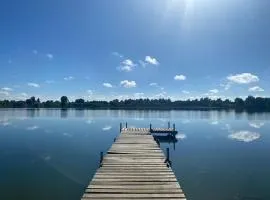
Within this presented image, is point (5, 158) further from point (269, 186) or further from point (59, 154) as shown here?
point (269, 186)

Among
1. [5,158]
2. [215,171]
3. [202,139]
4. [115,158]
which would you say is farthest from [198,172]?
[202,139]

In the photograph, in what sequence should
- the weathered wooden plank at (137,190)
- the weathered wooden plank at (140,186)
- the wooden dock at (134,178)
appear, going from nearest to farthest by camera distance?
1. the wooden dock at (134,178)
2. the weathered wooden plank at (137,190)
3. the weathered wooden plank at (140,186)

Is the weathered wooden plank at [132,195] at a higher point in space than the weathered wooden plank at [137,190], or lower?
lower

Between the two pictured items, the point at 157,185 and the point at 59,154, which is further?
the point at 59,154

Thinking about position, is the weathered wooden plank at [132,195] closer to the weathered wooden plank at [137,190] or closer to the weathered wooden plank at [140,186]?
the weathered wooden plank at [137,190]

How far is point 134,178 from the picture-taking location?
1362 cm

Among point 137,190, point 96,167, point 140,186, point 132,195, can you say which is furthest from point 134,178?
point 96,167

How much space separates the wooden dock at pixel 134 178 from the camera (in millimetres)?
11406

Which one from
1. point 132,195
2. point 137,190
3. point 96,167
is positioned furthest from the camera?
point 96,167

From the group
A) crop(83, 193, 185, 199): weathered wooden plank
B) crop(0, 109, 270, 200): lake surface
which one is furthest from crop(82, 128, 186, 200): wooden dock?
crop(0, 109, 270, 200): lake surface

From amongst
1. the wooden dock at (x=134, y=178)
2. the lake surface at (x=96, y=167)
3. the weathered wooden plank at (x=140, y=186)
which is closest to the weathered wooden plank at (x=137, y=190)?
the wooden dock at (x=134, y=178)

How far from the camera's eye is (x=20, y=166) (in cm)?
2278

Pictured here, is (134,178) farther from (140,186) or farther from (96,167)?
(96,167)

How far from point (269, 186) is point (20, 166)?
676 inches
